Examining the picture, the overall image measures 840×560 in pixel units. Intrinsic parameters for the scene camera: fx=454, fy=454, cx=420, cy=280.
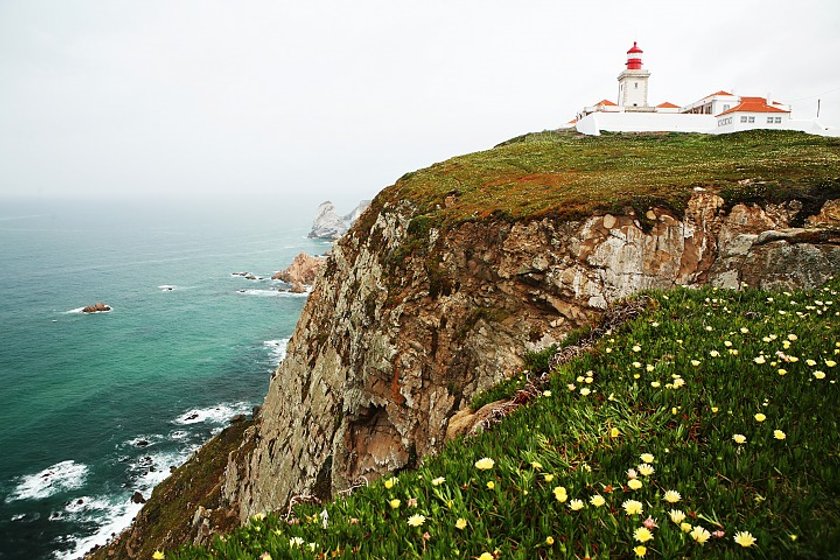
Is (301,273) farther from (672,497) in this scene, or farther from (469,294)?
(672,497)

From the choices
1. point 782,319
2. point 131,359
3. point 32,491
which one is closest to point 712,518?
point 782,319

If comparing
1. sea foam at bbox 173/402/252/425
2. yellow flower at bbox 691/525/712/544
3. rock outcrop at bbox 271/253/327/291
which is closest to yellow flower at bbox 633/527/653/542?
yellow flower at bbox 691/525/712/544

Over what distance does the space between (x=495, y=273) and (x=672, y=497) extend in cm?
2202

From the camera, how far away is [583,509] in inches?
156

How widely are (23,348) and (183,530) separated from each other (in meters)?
62.1

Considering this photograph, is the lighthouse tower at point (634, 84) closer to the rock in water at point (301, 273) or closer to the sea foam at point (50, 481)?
the rock in water at point (301, 273)

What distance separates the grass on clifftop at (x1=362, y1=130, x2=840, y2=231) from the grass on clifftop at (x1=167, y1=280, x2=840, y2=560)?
763 inches

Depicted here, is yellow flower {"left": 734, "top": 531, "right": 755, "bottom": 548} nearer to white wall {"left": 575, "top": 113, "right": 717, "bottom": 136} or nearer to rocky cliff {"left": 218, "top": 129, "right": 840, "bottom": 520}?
rocky cliff {"left": 218, "top": 129, "right": 840, "bottom": 520}

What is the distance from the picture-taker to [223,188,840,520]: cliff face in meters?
21.3

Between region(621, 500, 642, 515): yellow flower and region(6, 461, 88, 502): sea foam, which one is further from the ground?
region(621, 500, 642, 515): yellow flower

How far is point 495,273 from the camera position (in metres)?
25.6

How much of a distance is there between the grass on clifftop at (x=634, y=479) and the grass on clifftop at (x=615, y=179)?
1937 centimetres

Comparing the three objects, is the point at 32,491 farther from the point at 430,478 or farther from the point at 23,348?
the point at 430,478

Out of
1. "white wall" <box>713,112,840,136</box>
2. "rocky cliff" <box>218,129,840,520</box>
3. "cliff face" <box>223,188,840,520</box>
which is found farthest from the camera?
"white wall" <box>713,112,840,136</box>
